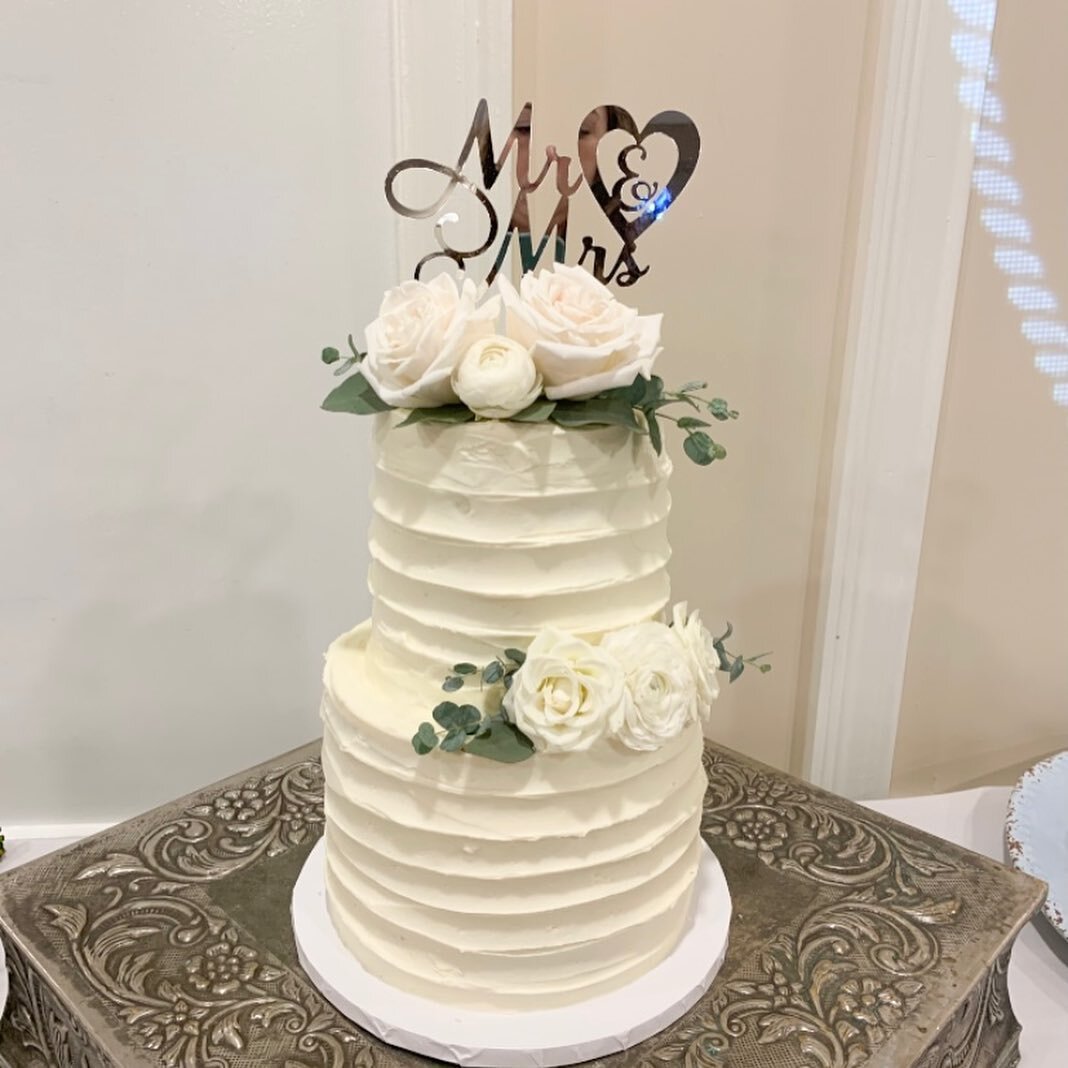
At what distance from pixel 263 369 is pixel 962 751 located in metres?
1.12

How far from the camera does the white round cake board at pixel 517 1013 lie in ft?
2.54

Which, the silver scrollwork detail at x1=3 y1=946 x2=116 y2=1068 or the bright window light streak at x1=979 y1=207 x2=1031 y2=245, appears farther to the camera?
the bright window light streak at x1=979 y1=207 x2=1031 y2=245

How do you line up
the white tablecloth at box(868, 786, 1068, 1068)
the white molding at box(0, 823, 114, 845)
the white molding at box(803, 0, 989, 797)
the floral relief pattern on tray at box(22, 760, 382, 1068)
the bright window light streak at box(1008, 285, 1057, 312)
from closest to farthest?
the floral relief pattern on tray at box(22, 760, 382, 1068) < the white tablecloth at box(868, 786, 1068, 1068) < the white molding at box(803, 0, 989, 797) < the bright window light streak at box(1008, 285, 1057, 312) < the white molding at box(0, 823, 114, 845)

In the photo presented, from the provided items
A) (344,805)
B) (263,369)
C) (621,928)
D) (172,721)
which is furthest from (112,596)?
(621,928)

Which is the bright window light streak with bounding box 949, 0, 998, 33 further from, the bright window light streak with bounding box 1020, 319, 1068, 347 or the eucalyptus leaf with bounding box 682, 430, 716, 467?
the eucalyptus leaf with bounding box 682, 430, 716, 467

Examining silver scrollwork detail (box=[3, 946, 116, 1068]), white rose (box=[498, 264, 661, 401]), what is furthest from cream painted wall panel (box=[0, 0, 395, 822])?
white rose (box=[498, 264, 661, 401])

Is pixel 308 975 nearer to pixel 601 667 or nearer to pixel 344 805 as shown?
pixel 344 805

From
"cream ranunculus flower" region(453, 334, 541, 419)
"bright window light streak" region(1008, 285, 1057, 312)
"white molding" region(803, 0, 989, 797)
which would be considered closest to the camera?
"cream ranunculus flower" region(453, 334, 541, 419)

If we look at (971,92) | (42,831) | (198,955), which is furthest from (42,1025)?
(971,92)

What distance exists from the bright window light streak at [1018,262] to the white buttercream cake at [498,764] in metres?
0.71

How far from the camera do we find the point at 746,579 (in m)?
1.39

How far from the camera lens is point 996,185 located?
121 centimetres

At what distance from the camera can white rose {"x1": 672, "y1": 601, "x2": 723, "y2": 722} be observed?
79 centimetres

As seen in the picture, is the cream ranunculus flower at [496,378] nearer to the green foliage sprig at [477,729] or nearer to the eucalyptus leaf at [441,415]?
the eucalyptus leaf at [441,415]
